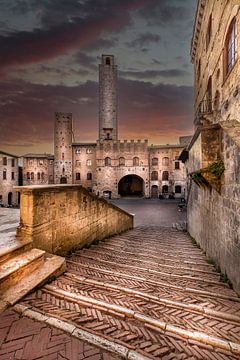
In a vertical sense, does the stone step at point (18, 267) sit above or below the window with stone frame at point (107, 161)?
below

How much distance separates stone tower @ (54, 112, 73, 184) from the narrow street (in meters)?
34.9

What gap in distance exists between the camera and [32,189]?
3803 millimetres

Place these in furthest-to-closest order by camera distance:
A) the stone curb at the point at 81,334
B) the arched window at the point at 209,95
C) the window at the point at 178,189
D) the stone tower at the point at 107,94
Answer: the stone tower at the point at 107,94 < the window at the point at 178,189 < the arched window at the point at 209,95 < the stone curb at the point at 81,334

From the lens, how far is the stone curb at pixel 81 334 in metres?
1.82

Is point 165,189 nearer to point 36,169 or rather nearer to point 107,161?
point 107,161

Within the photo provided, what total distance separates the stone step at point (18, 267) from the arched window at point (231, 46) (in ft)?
30.1

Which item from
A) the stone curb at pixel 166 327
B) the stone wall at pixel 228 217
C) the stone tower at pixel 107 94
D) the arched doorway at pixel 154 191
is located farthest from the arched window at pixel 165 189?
the stone curb at pixel 166 327

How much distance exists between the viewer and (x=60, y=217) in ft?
15.4

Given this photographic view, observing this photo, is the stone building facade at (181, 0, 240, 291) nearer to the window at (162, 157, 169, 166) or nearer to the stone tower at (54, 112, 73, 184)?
the window at (162, 157, 169, 166)

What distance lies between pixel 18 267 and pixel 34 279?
0.33 metres

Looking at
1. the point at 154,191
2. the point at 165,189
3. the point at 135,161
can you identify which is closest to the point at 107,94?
the point at 135,161

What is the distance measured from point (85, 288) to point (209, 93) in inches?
496

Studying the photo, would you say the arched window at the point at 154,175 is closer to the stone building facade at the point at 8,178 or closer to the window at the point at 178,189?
the window at the point at 178,189

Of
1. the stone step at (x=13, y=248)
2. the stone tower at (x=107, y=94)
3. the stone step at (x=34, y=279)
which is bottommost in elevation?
the stone step at (x=34, y=279)
